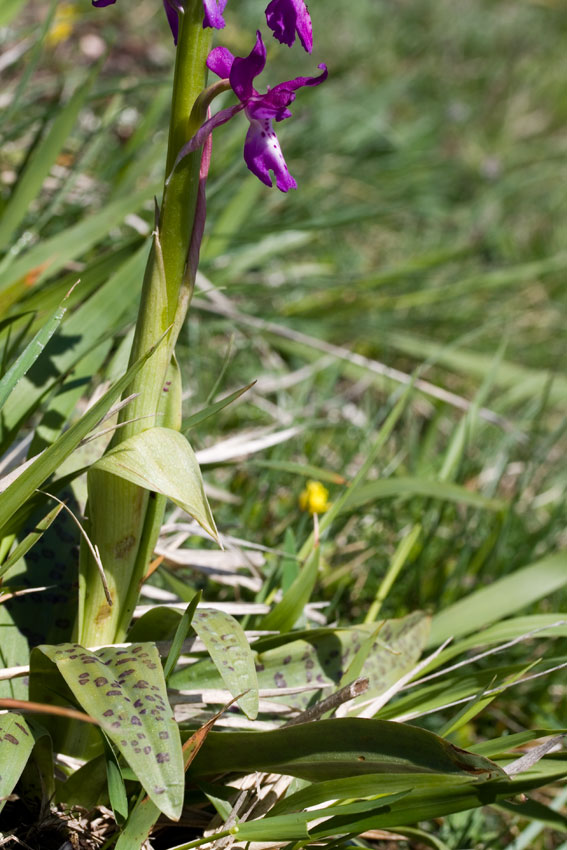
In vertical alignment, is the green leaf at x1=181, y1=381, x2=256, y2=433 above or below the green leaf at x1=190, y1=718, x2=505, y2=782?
above

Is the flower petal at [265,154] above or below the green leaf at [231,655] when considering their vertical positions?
above

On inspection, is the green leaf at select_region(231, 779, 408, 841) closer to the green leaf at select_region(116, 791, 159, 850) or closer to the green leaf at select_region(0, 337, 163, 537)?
the green leaf at select_region(116, 791, 159, 850)

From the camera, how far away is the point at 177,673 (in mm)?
1245

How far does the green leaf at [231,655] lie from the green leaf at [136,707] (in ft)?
0.23

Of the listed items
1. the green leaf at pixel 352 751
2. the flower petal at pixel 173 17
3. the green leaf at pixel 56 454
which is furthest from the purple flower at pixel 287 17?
the green leaf at pixel 352 751

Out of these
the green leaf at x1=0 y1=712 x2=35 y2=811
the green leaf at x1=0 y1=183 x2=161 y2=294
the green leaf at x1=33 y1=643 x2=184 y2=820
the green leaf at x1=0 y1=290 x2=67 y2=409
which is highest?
the green leaf at x1=0 y1=183 x2=161 y2=294

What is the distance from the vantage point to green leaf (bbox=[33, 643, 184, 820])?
0.89m

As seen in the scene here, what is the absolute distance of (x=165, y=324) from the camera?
1.04m

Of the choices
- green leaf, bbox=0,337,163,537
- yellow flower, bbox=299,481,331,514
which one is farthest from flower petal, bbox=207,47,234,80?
yellow flower, bbox=299,481,331,514

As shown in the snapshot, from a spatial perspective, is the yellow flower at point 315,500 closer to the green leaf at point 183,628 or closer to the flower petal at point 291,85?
the green leaf at point 183,628

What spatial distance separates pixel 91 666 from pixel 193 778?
0.25m

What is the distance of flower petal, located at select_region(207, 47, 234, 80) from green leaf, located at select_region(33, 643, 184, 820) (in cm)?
68

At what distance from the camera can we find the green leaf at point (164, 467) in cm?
99

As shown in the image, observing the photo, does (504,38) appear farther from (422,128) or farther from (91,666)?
(91,666)
